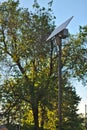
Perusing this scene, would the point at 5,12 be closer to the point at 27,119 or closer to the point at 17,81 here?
the point at 17,81

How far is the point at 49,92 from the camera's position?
121ft

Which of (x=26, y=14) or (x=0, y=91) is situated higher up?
(x=26, y=14)

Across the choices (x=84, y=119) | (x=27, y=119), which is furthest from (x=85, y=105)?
(x=27, y=119)

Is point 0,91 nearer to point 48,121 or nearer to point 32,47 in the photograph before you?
point 32,47

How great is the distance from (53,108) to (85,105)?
1624 inches

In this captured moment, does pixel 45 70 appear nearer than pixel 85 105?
Result: Yes

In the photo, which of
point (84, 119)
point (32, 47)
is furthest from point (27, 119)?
point (84, 119)

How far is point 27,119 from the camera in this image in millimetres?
47812

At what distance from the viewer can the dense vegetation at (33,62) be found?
37.6 meters

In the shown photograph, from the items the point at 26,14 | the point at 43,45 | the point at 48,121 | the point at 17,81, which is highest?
the point at 26,14

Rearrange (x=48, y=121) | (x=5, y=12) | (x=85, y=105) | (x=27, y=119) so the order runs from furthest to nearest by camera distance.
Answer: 1. (x=85, y=105)
2. (x=27, y=119)
3. (x=48, y=121)
4. (x=5, y=12)

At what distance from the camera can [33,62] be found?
1556 inches

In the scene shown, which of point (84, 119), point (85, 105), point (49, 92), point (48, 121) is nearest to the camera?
point (49, 92)

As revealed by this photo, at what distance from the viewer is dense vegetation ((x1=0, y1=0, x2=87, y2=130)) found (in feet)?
123
